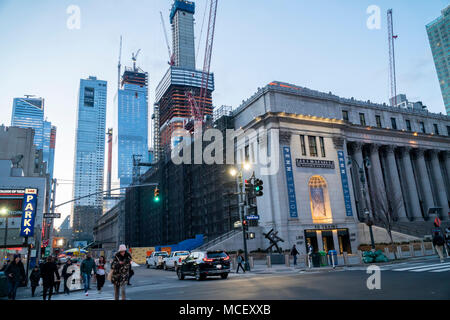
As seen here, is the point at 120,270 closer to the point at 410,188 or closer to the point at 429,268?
the point at 429,268

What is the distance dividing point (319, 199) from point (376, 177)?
12407mm

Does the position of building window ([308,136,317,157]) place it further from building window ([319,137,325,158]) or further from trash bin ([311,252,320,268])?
trash bin ([311,252,320,268])

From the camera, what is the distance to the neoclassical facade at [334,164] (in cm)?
4325

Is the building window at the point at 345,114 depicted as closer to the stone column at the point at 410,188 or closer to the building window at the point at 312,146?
the building window at the point at 312,146

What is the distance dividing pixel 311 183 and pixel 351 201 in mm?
6270

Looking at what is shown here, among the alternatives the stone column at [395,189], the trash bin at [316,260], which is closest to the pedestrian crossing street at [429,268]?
the trash bin at [316,260]

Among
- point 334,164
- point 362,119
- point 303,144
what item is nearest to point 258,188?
point 303,144

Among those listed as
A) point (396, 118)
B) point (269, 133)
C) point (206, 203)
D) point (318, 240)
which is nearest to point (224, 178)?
point (206, 203)

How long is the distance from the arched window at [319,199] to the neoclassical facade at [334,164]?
0.14 m

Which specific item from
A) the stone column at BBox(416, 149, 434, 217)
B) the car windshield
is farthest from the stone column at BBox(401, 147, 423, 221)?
the car windshield

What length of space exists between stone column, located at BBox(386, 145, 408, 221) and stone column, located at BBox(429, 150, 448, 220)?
30.9 ft
